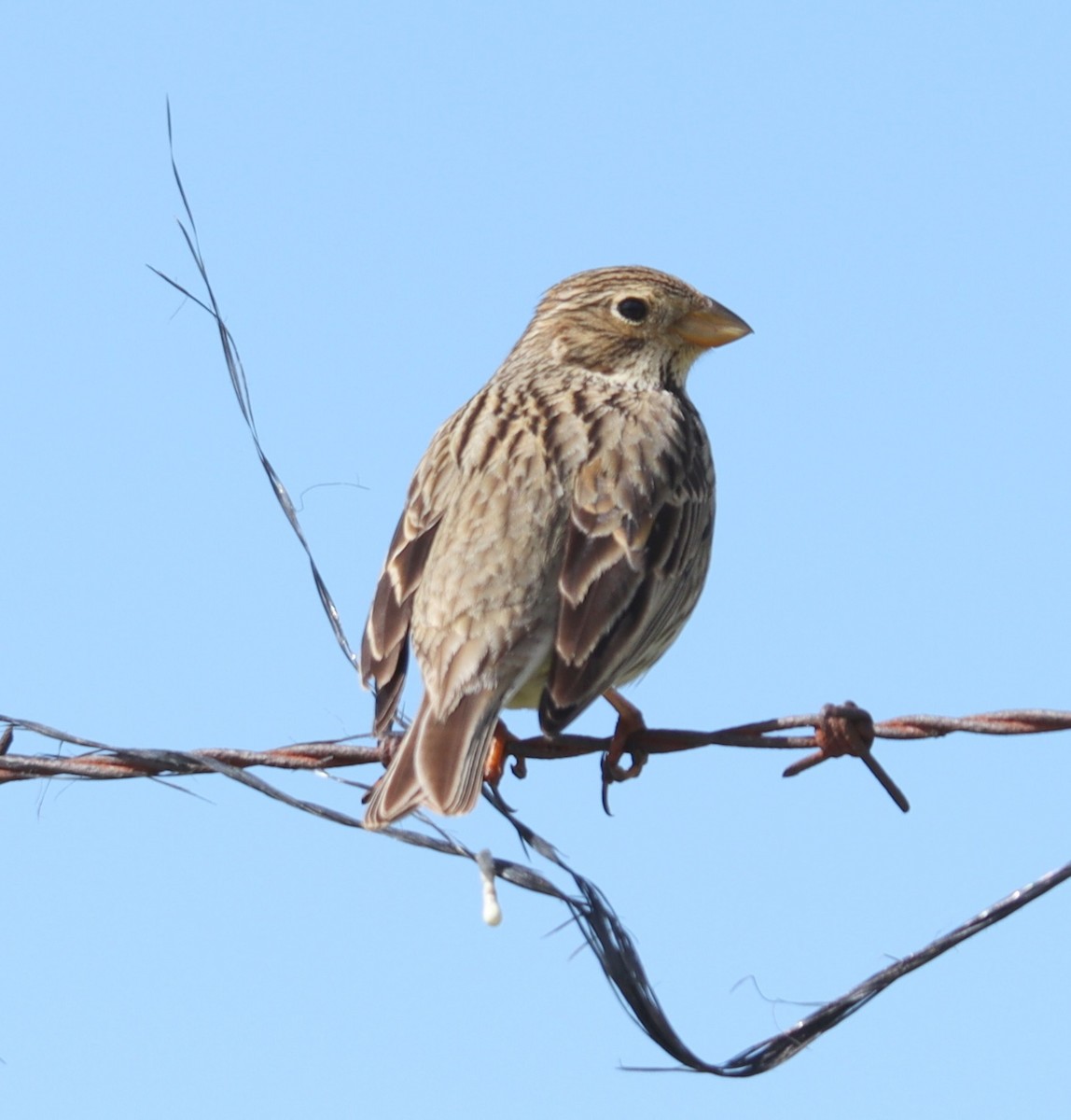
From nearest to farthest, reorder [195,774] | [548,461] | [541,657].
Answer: [195,774] < [541,657] < [548,461]

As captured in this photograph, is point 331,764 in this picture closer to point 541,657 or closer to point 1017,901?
point 541,657

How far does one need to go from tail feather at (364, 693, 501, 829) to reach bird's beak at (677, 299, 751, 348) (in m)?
2.73

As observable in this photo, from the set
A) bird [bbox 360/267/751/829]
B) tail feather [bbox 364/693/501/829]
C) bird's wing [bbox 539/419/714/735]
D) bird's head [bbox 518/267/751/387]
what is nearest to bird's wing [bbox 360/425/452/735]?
bird [bbox 360/267/751/829]

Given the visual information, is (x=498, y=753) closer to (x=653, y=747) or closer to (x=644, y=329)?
(x=653, y=747)

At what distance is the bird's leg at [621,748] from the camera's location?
252 inches

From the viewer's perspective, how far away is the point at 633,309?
8.61 meters

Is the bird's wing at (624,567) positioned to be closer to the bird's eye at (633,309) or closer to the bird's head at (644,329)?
the bird's head at (644,329)

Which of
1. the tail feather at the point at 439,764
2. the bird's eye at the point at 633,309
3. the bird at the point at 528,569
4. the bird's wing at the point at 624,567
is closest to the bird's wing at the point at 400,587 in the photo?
the bird at the point at 528,569

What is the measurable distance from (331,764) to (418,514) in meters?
1.65

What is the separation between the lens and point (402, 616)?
21.8ft

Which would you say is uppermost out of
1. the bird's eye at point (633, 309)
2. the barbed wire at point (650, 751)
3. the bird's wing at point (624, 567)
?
the bird's eye at point (633, 309)

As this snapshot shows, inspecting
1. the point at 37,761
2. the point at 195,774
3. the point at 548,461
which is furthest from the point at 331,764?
the point at 548,461

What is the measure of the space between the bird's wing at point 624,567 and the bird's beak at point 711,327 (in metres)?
0.92

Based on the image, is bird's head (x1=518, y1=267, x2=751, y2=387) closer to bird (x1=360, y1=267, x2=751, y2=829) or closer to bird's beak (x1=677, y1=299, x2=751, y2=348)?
bird's beak (x1=677, y1=299, x2=751, y2=348)
